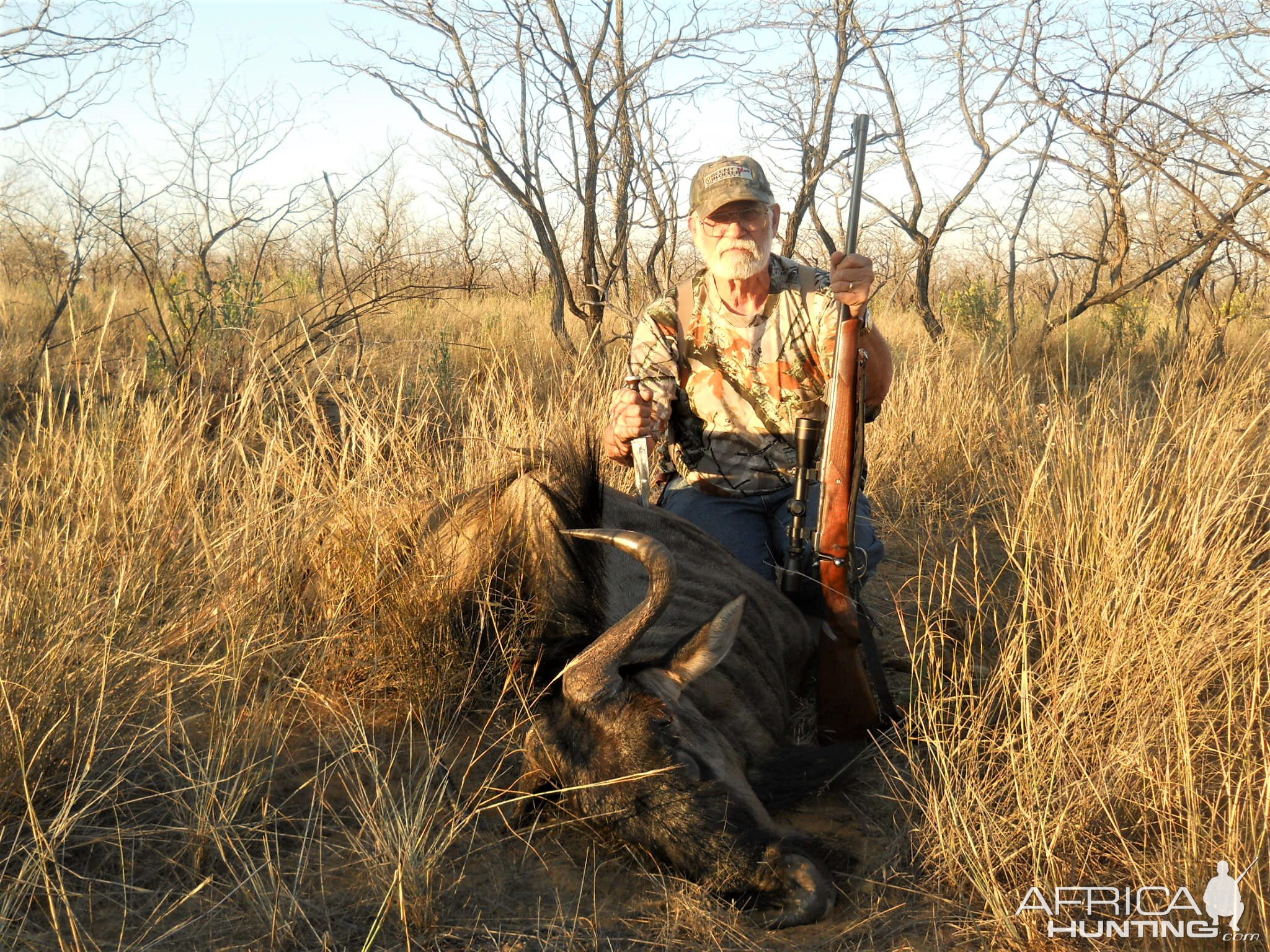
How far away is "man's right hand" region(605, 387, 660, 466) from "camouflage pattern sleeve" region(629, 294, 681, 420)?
439mm

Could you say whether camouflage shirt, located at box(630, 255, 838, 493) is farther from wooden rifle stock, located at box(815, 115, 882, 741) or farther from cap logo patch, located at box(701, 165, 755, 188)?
wooden rifle stock, located at box(815, 115, 882, 741)

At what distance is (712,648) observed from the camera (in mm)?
2740

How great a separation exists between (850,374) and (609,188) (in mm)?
5435

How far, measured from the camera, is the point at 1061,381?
8547mm

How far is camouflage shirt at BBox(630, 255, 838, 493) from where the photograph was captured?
401 centimetres

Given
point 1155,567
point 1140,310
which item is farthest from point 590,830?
point 1140,310

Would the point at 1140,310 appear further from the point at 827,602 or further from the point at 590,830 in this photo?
the point at 590,830

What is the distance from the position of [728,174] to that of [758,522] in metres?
1.36

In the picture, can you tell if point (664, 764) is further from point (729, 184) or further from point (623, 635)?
point (729, 184)

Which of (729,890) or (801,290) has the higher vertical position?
(801,290)

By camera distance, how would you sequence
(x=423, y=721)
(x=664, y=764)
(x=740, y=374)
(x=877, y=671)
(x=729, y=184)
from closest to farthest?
(x=664, y=764)
(x=877, y=671)
(x=423, y=721)
(x=729, y=184)
(x=740, y=374)

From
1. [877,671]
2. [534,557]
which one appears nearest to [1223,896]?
[877,671]

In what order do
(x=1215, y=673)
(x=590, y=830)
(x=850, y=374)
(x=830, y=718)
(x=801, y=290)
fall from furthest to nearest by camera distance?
(x=801, y=290)
(x=850, y=374)
(x=830, y=718)
(x=1215, y=673)
(x=590, y=830)

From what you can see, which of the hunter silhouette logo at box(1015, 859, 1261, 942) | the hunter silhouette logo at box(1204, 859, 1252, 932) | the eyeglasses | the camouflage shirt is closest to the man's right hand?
the camouflage shirt
